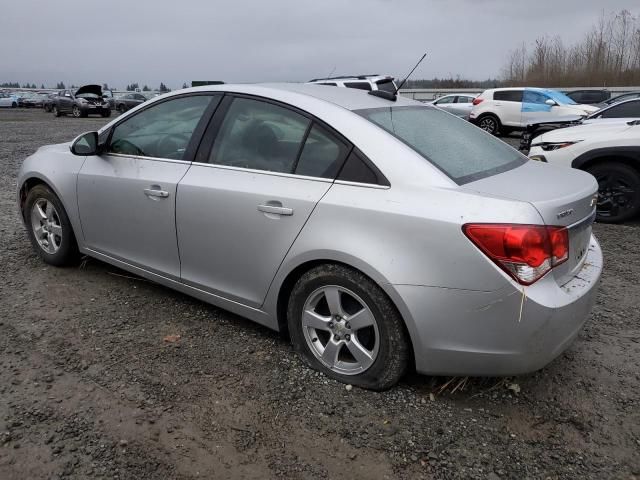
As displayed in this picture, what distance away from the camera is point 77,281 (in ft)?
13.9

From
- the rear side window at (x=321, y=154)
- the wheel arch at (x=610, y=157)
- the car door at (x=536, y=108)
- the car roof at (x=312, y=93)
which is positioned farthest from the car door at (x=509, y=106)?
the rear side window at (x=321, y=154)

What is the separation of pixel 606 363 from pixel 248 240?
2184mm

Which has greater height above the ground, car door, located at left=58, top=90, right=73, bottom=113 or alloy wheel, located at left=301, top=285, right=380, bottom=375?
car door, located at left=58, top=90, right=73, bottom=113

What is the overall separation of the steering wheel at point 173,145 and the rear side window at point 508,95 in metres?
16.3

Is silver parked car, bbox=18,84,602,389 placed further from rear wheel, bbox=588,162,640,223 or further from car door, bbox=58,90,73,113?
car door, bbox=58,90,73,113

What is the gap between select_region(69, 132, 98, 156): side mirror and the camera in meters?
3.88

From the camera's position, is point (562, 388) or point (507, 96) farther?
Answer: point (507, 96)

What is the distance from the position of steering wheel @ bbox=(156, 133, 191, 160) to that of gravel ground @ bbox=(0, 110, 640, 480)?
42.8 inches

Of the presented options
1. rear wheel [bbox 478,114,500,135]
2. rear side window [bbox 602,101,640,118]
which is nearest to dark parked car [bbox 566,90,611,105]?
rear wheel [bbox 478,114,500,135]

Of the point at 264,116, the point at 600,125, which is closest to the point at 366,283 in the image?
the point at 264,116

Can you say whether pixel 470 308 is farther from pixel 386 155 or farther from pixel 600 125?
pixel 600 125

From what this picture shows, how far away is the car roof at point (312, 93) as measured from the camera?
3.09 meters

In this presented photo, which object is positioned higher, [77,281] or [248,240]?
[248,240]

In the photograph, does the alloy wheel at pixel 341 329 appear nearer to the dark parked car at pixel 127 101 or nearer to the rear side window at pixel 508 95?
the rear side window at pixel 508 95
